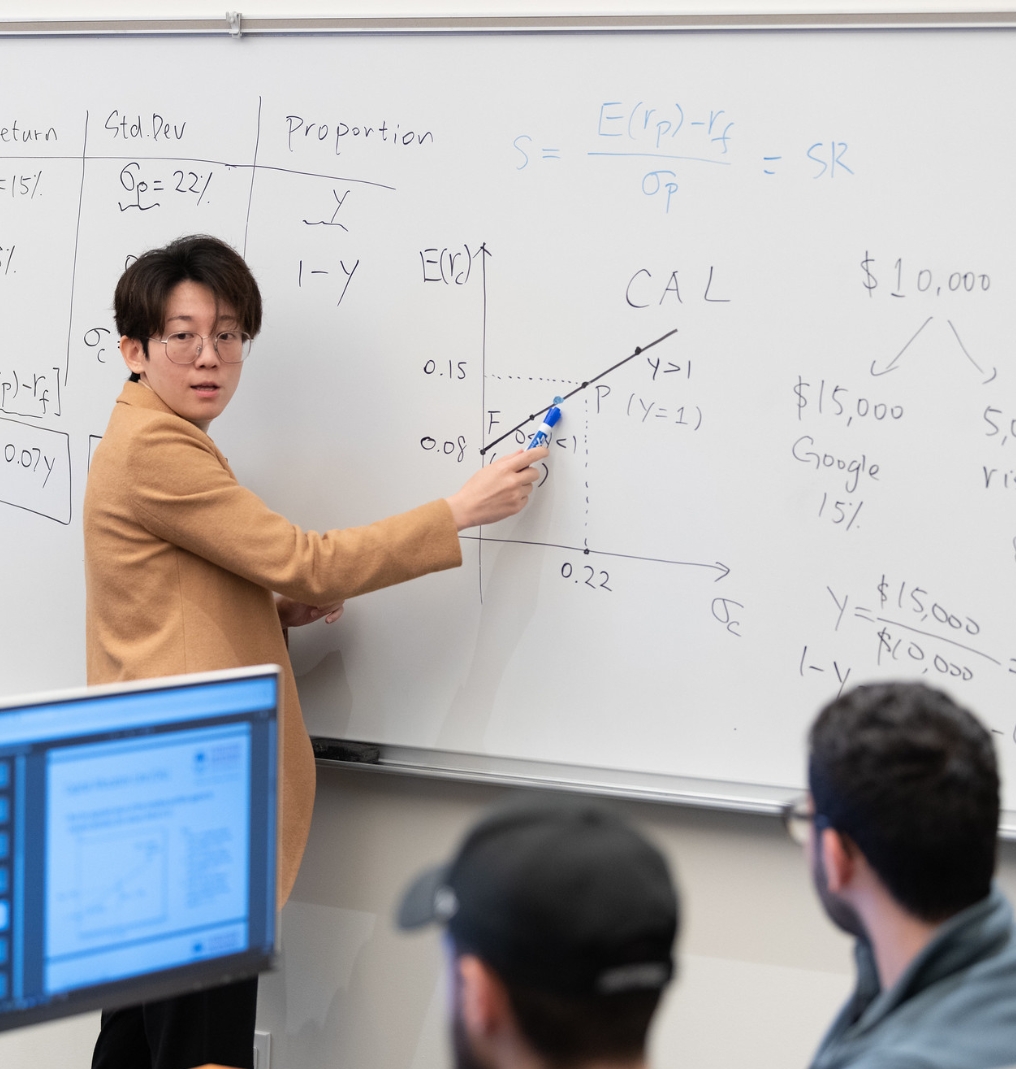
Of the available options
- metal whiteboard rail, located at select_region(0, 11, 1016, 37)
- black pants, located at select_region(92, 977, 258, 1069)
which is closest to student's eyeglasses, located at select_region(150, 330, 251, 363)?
metal whiteboard rail, located at select_region(0, 11, 1016, 37)

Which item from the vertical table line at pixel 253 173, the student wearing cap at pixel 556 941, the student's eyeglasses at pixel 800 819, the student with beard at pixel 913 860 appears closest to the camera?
the student wearing cap at pixel 556 941

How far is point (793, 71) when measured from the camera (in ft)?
5.50

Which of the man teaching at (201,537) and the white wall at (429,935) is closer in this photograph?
the man teaching at (201,537)

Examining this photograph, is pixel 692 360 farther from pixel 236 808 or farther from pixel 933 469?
pixel 236 808

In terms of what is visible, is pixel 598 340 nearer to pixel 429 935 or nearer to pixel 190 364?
pixel 190 364

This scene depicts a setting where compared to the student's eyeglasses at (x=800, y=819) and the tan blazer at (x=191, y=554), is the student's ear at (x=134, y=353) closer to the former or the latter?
the tan blazer at (x=191, y=554)

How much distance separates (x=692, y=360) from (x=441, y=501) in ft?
1.44

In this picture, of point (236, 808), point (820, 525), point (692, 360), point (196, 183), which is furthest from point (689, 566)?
point (196, 183)

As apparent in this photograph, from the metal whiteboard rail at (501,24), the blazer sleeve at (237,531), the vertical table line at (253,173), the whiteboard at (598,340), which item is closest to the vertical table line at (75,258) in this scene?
the whiteboard at (598,340)

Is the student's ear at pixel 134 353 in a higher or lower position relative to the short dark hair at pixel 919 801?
higher

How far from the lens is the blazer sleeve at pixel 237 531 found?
64.5 inches

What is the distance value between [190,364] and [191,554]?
284 millimetres

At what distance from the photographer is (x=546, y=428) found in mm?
1795

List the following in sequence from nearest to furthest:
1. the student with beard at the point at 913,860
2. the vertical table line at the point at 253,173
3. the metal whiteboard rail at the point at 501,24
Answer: the student with beard at the point at 913,860
the metal whiteboard rail at the point at 501,24
the vertical table line at the point at 253,173
